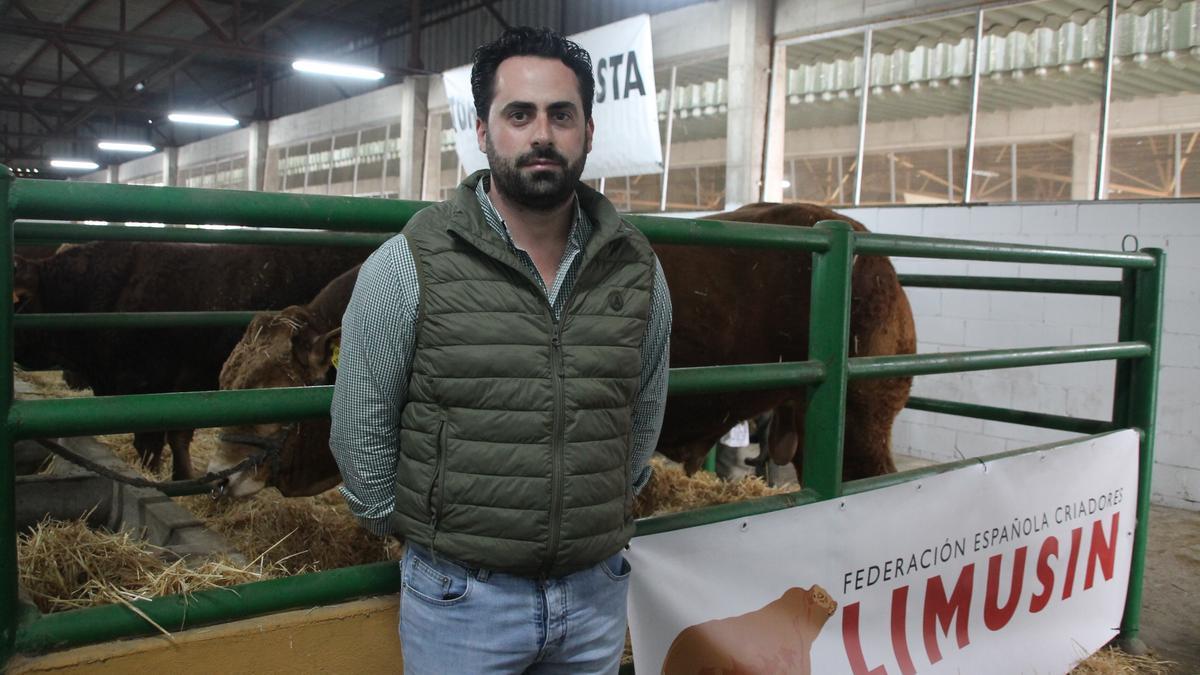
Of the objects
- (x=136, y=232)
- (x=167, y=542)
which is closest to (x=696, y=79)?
(x=136, y=232)

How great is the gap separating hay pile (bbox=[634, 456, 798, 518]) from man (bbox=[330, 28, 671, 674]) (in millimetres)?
3129

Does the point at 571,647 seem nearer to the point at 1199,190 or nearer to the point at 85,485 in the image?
the point at 85,485

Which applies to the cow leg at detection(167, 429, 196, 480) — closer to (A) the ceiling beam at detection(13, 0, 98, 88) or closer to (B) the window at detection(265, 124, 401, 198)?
(B) the window at detection(265, 124, 401, 198)

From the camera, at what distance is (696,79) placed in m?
11.0

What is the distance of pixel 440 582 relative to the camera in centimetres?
153

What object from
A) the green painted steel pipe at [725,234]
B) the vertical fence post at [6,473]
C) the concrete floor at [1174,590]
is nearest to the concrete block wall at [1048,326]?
the concrete floor at [1174,590]

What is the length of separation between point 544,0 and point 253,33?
5656mm

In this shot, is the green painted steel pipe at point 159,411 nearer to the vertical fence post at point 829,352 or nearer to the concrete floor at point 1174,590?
the vertical fence post at point 829,352

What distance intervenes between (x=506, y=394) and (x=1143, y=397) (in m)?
3.33

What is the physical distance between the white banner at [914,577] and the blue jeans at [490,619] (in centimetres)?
41

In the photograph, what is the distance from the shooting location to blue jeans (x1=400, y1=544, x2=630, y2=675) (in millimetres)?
1524

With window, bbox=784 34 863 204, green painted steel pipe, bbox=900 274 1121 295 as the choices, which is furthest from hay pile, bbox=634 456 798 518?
window, bbox=784 34 863 204

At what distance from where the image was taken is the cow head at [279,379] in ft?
10.0

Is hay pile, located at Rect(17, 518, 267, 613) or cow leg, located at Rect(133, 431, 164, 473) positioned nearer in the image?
hay pile, located at Rect(17, 518, 267, 613)
